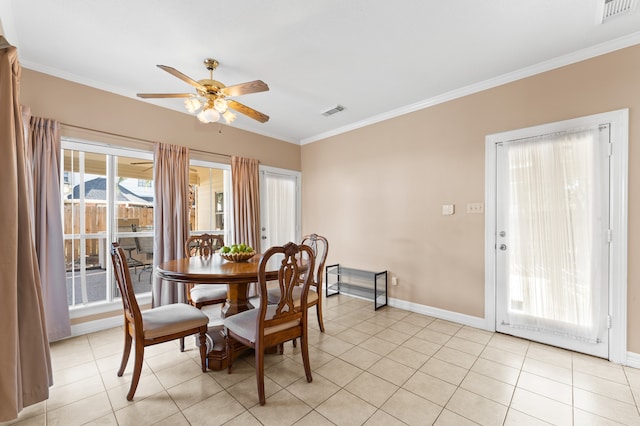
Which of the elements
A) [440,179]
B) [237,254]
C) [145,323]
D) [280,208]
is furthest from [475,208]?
[145,323]

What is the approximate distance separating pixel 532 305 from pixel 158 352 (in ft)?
12.2

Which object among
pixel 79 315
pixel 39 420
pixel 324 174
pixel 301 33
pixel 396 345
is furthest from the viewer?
pixel 324 174

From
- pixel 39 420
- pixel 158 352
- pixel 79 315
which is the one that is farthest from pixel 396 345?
pixel 79 315

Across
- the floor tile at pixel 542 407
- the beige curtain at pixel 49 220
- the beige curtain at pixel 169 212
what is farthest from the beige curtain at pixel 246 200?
the floor tile at pixel 542 407

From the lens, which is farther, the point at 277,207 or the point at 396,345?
the point at 277,207

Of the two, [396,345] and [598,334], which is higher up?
[598,334]

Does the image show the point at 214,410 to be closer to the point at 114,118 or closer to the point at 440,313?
the point at 440,313

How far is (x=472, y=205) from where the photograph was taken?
312cm

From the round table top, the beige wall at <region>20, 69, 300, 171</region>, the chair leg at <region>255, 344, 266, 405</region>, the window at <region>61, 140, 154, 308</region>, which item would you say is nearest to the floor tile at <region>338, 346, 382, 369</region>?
the chair leg at <region>255, 344, 266, 405</region>

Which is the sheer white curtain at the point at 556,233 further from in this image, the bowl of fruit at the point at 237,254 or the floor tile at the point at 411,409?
the bowl of fruit at the point at 237,254

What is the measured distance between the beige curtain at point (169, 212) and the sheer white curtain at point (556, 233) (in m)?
3.85

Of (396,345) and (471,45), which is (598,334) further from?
(471,45)

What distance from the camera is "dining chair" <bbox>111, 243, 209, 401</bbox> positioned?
6.02 feet

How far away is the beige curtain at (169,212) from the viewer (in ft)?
10.8
